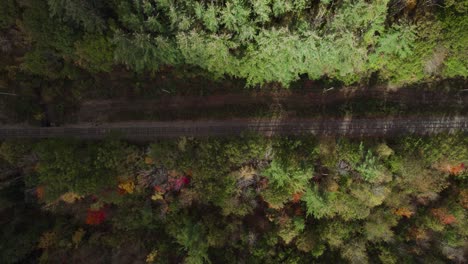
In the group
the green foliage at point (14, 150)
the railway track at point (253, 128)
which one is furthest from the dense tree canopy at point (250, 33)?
the green foliage at point (14, 150)

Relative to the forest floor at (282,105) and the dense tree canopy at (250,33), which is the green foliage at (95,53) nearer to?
the dense tree canopy at (250,33)

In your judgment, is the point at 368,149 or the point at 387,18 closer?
the point at 387,18

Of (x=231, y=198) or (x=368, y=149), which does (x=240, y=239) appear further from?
(x=368, y=149)

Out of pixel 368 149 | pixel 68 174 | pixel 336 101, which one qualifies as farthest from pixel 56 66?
pixel 368 149

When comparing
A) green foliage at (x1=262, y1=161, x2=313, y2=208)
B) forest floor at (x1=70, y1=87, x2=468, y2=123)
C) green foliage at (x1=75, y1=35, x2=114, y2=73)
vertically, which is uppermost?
green foliage at (x1=75, y1=35, x2=114, y2=73)

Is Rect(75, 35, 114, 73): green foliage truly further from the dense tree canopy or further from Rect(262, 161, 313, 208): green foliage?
Rect(262, 161, 313, 208): green foliage

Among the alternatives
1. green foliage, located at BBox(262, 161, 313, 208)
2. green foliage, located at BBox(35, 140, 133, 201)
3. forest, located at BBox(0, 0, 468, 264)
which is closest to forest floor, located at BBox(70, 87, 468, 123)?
forest, located at BBox(0, 0, 468, 264)

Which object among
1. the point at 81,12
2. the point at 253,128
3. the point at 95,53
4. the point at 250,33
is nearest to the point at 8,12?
the point at 81,12
